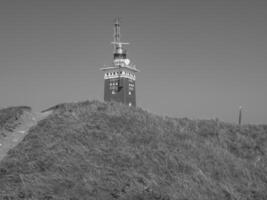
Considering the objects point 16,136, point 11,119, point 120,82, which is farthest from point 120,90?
point 16,136

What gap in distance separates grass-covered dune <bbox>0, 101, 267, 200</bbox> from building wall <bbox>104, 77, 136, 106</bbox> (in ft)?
90.9

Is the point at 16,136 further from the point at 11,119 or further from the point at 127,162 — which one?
the point at 127,162

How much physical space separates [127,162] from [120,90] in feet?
113

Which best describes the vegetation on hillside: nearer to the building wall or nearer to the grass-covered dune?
the grass-covered dune

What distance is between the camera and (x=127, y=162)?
10.7 m

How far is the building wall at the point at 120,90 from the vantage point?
44.9 metres

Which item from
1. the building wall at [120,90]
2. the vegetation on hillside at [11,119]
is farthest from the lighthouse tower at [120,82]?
the vegetation on hillside at [11,119]

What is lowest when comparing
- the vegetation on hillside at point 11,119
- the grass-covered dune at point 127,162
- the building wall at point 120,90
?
the grass-covered dune at point 127,162

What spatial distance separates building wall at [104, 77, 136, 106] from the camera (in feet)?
147

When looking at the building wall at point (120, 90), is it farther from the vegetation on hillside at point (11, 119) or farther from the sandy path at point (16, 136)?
the sandy path at point (16, 136)

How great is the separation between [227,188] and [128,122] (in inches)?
290

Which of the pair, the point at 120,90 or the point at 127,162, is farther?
the point at 120,90

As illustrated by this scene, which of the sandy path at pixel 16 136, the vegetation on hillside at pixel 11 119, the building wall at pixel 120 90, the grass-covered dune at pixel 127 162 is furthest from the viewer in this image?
the building wall at pixel 120 90

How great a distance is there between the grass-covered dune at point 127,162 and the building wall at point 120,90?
27.7 metres
